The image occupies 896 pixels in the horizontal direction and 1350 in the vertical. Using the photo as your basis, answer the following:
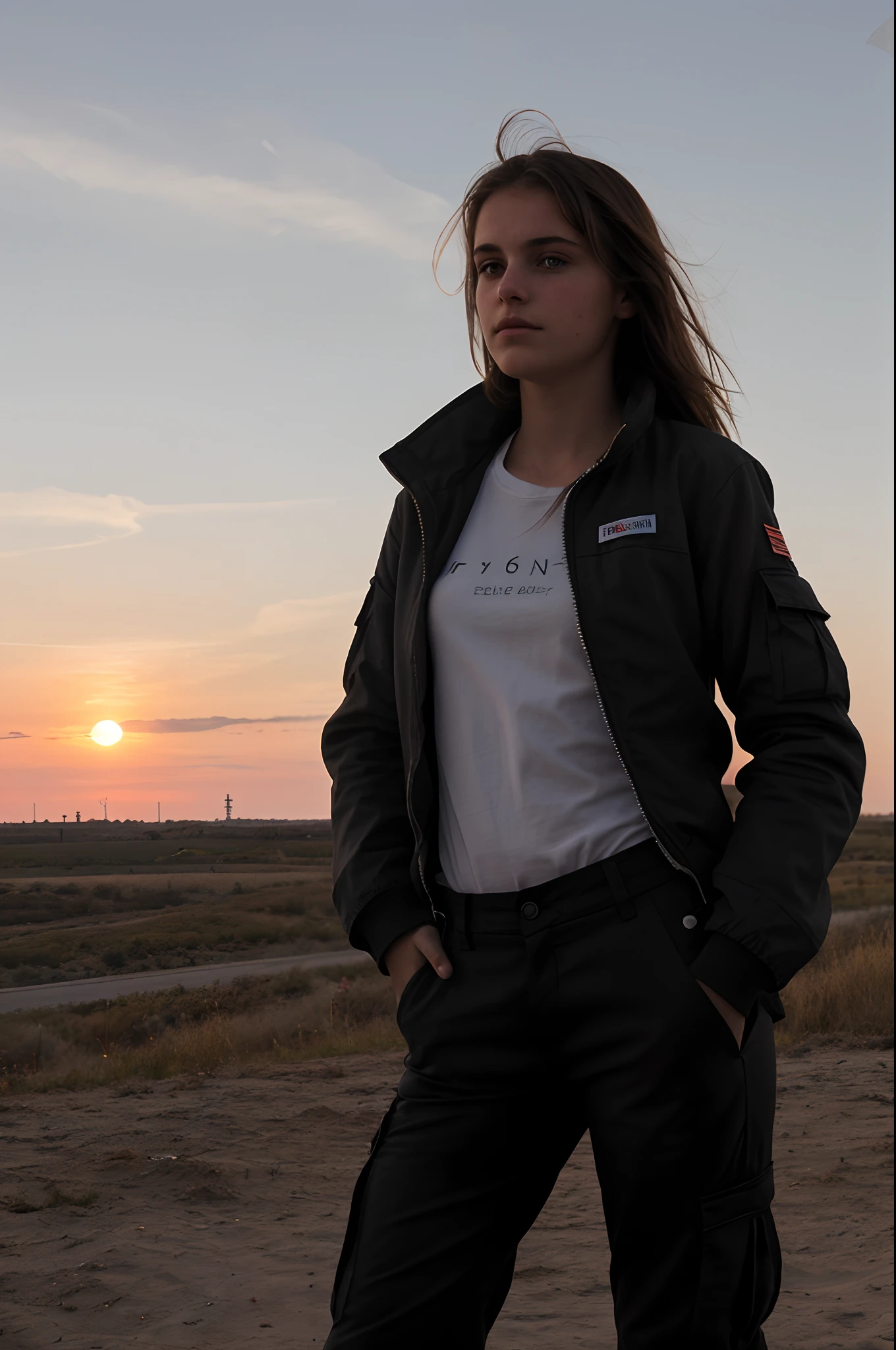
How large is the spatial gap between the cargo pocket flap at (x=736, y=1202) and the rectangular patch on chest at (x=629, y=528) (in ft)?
3.12

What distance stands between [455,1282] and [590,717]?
2.83 feet

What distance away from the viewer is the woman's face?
1.94 metres

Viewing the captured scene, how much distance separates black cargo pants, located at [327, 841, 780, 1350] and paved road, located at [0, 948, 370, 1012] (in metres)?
3.18

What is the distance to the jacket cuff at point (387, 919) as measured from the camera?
1.89 meters

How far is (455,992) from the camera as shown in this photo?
5.81 feet

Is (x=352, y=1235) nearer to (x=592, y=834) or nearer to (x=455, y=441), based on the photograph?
(x=592, y=834)

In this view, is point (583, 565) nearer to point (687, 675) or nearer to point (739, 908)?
point (687, 675)

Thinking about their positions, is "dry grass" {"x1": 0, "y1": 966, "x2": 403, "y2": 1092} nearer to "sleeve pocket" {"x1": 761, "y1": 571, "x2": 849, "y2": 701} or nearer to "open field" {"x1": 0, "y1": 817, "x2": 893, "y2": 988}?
"open field" {"x1": 0, "y1": 817, "x2": 893, "y2": 988}

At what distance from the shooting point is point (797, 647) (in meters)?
1.77

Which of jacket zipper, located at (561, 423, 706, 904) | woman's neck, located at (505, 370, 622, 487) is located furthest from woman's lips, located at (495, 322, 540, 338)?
jacket zipper, located at (561, 423, 706, 904)

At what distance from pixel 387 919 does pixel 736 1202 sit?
2.20 ft

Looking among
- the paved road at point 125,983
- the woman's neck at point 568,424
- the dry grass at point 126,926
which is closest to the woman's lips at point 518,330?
the woman's neck at point 568,424

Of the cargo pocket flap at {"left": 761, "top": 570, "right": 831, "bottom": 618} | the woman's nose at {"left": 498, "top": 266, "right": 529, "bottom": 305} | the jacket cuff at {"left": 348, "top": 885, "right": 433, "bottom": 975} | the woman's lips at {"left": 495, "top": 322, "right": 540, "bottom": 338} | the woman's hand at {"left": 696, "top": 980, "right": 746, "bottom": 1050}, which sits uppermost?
the woman's nose at {"left": 498, "top": 266, "right": 529, "bottom": 305}

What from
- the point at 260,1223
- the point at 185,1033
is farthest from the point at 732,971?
the point at 185,1033
